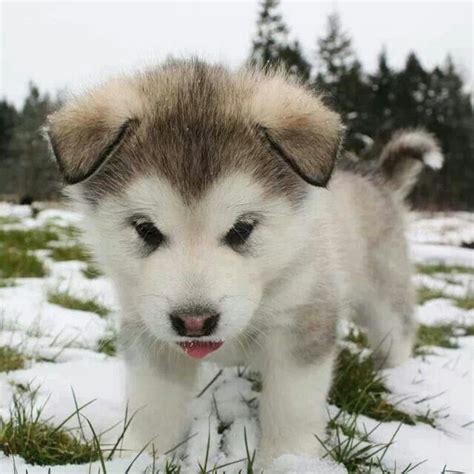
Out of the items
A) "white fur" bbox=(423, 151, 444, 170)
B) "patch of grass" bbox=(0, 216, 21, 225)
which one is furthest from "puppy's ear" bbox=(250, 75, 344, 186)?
"patch of grass" bbox=(0, 216, 21, 225)

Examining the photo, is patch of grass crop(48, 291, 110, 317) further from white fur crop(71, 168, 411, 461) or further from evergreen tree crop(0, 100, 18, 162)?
evergreen tree crop(0, 100, 18, 162)

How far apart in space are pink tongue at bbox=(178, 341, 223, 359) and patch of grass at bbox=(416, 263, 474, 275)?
6.41 metres

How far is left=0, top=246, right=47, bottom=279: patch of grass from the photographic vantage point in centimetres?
584

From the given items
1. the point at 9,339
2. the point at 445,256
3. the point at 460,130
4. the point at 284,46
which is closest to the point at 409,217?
the point at 9,339

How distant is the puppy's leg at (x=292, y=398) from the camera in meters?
2.49

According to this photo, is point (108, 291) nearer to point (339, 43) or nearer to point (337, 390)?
point (337, 390)

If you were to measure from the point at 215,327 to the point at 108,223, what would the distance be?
581 mm

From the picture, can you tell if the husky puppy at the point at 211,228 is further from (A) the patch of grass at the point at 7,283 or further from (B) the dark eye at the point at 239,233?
(A) the patch of grass at the point at 7,283

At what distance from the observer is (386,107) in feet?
105

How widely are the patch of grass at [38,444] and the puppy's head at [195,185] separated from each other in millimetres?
477

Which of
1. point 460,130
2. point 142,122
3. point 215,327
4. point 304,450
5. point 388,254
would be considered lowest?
point 460,130

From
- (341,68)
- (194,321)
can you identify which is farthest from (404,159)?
(341,68)

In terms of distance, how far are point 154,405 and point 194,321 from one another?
0.85 m

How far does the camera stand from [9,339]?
3568 mm
